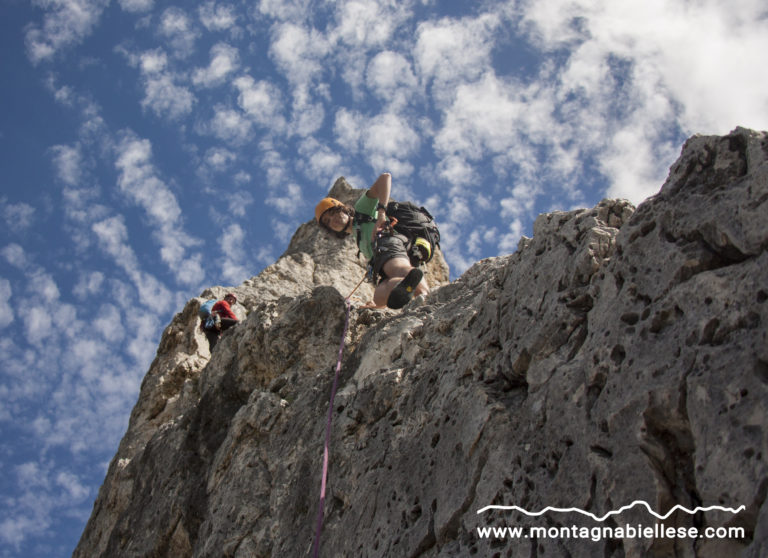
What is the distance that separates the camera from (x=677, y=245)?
12.1 feet

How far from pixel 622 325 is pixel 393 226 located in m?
6.97

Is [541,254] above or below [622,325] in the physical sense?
above

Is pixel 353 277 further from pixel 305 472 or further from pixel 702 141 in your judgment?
pixel 702 141

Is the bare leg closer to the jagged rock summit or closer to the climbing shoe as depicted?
the climbing shoe

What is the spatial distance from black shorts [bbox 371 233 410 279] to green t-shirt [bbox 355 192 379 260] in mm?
254

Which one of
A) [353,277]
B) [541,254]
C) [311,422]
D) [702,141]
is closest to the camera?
[702,141]

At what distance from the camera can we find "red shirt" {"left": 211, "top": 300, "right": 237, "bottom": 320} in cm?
1223

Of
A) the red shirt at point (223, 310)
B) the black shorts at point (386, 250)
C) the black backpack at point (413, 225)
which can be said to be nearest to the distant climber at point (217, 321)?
the red shirt at point (223, 310)

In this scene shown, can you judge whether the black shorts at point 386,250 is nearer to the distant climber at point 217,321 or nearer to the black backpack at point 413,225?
the black backpack at point 413,225

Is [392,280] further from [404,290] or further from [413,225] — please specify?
[413,225]

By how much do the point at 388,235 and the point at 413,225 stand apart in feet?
1.77

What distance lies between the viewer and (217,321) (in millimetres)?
12070

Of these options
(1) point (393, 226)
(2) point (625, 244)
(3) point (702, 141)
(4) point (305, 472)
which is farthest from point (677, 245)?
(1) point (393, 226)

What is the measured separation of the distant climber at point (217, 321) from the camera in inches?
477
